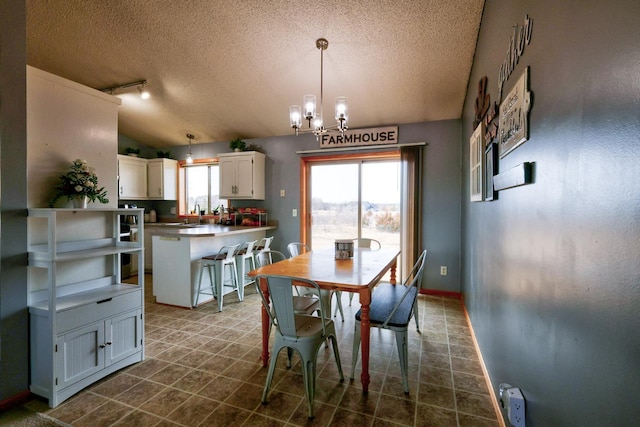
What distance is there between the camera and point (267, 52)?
9.72 feet

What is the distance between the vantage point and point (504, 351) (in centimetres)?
158

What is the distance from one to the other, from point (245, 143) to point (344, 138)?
71.8 inches

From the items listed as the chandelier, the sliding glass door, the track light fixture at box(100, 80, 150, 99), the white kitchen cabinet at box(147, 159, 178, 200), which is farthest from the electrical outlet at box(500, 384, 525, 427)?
the white kitchen cabinet at box(147, 159, 178, 200)

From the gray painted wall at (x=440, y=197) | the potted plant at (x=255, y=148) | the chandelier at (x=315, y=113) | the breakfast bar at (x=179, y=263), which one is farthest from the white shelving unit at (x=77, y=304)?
the gray painted wall at (x=440, y=197)

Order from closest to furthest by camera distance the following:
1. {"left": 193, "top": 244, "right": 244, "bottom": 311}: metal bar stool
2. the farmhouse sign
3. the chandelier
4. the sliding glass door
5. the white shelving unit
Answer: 1. the white shelving unit
2. the chandelier
3. {"left": 193, "top": 244, "right": 244, "bottom": 311}: metal bar stool
4. the farmhouse sign
5. the sliding glass door

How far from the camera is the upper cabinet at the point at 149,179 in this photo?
5.29 meters

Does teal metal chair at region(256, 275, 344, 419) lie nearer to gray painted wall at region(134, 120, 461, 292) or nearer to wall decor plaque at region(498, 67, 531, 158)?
wall decor plaque at region(498, 67, 531, 158)

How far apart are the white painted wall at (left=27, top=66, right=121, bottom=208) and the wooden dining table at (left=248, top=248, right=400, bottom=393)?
1.57 metres

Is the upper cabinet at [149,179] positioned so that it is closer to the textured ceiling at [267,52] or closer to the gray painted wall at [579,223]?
the textured ceiling at [267,52]

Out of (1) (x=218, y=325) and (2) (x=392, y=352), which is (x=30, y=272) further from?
(2) (x=392, y=352)

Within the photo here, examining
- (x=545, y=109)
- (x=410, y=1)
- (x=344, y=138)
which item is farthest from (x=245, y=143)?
(x=545, y=109)

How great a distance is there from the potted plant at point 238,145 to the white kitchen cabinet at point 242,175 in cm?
12

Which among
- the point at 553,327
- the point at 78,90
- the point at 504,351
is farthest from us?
the point at 78,90

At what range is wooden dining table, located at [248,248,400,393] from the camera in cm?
190
